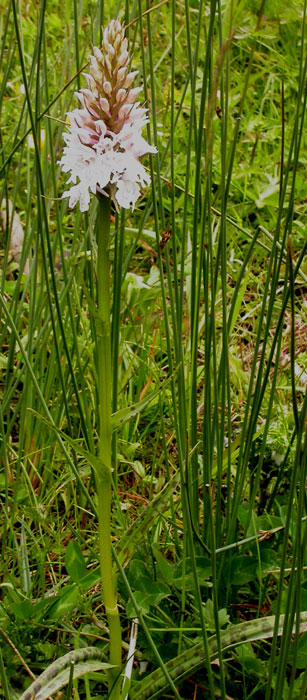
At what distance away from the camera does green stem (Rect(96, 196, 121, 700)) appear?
733 mm

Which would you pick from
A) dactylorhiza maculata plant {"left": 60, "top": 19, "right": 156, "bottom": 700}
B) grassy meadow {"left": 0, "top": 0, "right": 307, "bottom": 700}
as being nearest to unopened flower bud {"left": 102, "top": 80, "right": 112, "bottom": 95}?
dactylorhiza maculata plant {"left": 60, "top": 19, "right": 156, "bottom": 700}

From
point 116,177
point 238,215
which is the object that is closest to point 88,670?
point 116,177

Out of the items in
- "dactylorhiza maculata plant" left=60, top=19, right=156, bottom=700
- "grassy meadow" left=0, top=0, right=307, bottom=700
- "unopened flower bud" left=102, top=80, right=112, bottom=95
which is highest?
"unopened flower bud" left=102, top=80, right=112, bottom=95

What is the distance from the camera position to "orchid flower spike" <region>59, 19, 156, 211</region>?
69 cm

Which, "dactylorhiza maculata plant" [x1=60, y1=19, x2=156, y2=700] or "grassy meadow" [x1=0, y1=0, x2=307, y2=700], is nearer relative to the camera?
"dactylorhiza maculata plant" [x1=60, y1=19, x2=156, y2=700]

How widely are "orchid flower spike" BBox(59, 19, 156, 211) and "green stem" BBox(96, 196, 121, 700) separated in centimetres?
3

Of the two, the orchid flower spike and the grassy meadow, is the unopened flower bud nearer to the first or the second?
the orchid flower spike

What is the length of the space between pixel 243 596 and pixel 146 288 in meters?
0.75

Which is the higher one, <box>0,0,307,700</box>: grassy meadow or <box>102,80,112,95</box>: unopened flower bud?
<box>102,80,112,95</box>: unopened flower bud

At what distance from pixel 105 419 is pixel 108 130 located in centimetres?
29

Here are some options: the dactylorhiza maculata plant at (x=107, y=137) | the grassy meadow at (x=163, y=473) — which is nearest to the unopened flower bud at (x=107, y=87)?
the dactylorhiza maculata plant at (x=107, y=137)

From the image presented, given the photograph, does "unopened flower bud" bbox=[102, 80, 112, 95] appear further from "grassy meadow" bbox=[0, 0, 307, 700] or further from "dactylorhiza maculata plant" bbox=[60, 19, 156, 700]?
"grassy meadow" bbox=[0, 0, 307, 700]

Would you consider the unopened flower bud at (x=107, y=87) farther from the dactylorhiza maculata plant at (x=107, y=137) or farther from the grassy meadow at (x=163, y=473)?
the grassy meadow at (x=163, y=473)

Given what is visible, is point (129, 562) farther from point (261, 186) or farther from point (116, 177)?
point (261, 186)
